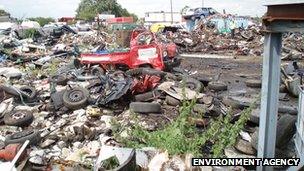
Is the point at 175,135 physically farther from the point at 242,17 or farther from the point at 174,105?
the point at 242,17

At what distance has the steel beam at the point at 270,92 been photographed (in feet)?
15.1

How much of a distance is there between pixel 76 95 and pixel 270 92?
5529mm

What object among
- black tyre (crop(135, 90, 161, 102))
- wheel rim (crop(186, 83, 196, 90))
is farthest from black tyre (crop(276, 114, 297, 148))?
wheel rim (crop(186, 83, 196, 90))

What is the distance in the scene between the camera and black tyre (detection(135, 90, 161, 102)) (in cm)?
908

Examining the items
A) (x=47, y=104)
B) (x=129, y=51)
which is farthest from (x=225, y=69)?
(x=47, y=104)

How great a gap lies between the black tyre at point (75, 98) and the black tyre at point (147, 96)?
1.20 metres

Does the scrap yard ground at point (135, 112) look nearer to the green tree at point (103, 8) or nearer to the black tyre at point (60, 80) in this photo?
the black tyre at point (60, 80)

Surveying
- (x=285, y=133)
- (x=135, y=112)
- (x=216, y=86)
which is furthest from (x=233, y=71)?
(x=285, y=133)

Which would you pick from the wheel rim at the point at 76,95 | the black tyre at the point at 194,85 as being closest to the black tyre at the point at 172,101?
the black tyre at the point at 194,85

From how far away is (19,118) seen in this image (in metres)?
8.20

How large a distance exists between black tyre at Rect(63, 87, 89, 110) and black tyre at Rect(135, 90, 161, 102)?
3.95 ft

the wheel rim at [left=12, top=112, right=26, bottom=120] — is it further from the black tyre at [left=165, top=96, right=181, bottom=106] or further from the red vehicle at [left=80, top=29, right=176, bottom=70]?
the red vehicle at [left=80, top=29, right=176, bottom=70]

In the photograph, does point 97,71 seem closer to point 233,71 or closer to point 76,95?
point 76,95

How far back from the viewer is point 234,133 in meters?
6.06
